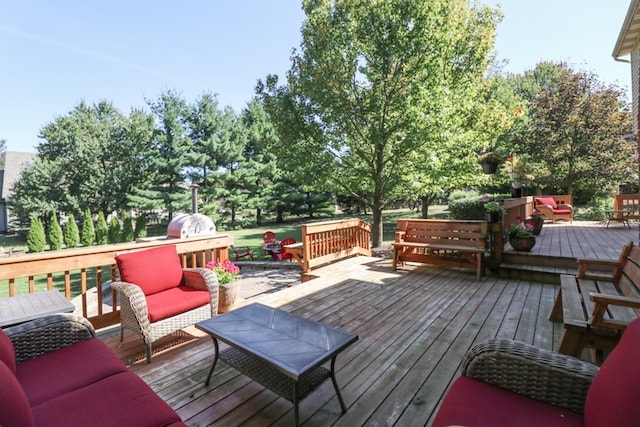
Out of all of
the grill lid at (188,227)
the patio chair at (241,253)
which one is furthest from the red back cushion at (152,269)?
the patio chair at (241,253)

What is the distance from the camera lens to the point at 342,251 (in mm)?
6543

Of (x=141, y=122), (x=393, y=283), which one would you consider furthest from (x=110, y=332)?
(x=141, y=122)

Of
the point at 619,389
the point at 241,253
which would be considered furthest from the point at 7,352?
the point at 241,253

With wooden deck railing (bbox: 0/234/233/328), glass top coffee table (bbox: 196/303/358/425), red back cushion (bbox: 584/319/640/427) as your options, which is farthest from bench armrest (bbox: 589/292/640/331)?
wooden deck railing (bbox: 0/234/233/328)

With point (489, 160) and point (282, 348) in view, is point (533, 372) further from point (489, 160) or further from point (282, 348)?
point (489, 160)

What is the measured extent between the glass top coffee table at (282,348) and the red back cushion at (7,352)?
982 mm

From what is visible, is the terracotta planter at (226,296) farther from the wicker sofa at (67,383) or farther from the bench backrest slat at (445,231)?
the bench backrest slat at (445,231)

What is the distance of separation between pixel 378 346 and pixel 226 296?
6.50 feet

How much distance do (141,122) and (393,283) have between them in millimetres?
22406

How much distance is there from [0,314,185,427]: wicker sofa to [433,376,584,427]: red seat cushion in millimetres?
1157

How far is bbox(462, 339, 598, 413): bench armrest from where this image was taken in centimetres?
133

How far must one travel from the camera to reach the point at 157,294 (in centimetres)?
305

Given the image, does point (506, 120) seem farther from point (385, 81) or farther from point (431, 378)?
point (431, 378)

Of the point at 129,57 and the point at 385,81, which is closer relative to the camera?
the point at 385,81
